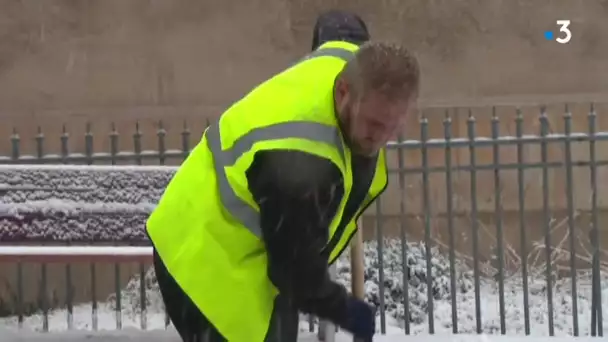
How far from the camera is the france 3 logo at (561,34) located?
8578 mm

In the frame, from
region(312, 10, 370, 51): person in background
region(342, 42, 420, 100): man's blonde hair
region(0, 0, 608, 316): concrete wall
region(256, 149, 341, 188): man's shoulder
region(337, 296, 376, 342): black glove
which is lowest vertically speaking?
region(337, 296, 376, 342): black glove

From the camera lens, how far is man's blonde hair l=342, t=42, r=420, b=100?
162 centimetres

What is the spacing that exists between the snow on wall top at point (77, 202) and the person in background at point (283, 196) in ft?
6.93

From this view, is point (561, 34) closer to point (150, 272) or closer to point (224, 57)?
point (224, 57)

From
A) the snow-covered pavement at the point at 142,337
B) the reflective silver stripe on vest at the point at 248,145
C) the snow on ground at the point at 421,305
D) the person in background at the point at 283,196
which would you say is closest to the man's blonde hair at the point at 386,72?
the person in background at the point at 283,196

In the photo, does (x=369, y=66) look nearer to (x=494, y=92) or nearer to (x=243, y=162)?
(x=243, y=162)

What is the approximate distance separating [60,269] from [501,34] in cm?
516

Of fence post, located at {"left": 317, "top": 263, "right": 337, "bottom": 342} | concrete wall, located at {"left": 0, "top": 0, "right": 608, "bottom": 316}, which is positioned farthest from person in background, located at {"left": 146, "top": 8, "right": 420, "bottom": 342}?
concrete wall, located at {"left": 0, "top": 0, "right": 608, "bottom": 316}

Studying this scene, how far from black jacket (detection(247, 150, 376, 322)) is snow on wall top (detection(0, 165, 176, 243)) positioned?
2.44 meters

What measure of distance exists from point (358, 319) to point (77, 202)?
262 cm

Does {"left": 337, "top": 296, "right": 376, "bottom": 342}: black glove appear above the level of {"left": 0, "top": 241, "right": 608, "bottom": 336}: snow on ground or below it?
above

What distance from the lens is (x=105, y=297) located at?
7730 mm

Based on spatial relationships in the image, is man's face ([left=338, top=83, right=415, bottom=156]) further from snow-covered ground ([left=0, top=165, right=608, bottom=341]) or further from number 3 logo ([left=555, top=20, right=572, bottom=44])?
number 3 logo ([left=555, top=20, right=572, bottom=44])

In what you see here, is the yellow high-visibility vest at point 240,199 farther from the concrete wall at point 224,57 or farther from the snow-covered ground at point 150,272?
the concrete wall at point 224,57
